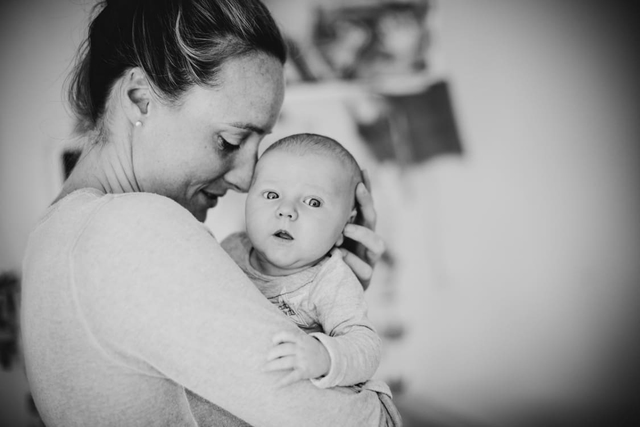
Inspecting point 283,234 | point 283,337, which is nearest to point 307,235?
point 283,234

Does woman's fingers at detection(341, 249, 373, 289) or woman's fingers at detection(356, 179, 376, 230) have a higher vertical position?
woman's fingers at detection(356, 179, 376, 230)

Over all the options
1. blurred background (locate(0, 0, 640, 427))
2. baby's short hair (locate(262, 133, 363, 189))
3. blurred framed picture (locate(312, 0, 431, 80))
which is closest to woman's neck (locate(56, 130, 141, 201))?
baby's short hair (locate(262, 133, 363, 189))

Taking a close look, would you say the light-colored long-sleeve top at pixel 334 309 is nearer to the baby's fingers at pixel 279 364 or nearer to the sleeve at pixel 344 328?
the sleeve at pixel 344 328

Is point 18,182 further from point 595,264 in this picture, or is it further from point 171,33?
point 595,264

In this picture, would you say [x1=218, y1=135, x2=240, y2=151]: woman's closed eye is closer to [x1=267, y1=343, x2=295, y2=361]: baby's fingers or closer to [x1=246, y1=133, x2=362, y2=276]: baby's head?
[x1=246, y1=133, x2=362, y2=276]: baby's head

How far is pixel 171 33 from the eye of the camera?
105 cm

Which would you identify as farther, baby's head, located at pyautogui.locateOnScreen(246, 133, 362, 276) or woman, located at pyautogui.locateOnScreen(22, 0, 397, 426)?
baby's head, located at pyautogui.locateOnScreen(246, 133, 362, 276)

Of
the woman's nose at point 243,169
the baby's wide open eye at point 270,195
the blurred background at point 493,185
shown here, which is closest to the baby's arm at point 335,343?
the baby's wide open eye at point 270,195

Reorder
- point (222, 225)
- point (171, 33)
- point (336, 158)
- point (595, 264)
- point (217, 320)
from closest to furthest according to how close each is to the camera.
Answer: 1. point (217, 320)
2. point (171, 33)
3. point (336, 158)
4. point (222, 225)
5. point (595, 264)

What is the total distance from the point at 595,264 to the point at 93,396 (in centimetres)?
304

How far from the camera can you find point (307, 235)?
1.13m

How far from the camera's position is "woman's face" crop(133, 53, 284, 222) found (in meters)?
1.06

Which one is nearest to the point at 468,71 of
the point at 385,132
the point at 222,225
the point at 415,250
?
the point at 385,132

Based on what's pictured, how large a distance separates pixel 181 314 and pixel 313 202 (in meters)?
0.53
